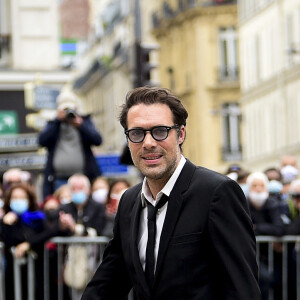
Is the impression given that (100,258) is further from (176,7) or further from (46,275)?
(176,7)

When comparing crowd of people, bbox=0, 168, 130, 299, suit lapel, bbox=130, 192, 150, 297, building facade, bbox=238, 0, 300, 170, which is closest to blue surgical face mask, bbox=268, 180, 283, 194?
crowd of people, bbox=0, 168, 130, 299

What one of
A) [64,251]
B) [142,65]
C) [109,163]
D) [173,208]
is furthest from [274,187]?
[109,163]

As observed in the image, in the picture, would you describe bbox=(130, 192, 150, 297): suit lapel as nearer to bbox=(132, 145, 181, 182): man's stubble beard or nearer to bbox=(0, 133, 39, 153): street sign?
bbox=(132, 145, 181, 182): man's stubble beard

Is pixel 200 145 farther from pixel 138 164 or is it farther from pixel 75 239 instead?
pixel 138 164

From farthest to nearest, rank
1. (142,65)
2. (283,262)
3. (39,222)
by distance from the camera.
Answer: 1. (142,65)
2. (283,262)
3. (39,222)

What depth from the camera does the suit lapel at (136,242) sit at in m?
5.85

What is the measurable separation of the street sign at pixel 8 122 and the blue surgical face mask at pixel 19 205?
988cm

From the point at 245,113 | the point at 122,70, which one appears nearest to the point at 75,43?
the point at 122,70

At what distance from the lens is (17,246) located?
40.9ft

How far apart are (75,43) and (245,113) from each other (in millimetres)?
48426

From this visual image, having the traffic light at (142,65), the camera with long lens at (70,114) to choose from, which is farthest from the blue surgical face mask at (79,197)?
the traffic light at (142,65)

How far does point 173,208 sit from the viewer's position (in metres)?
5.84

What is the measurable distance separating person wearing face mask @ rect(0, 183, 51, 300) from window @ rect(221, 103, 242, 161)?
50033 mm

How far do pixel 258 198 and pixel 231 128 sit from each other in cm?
5088
